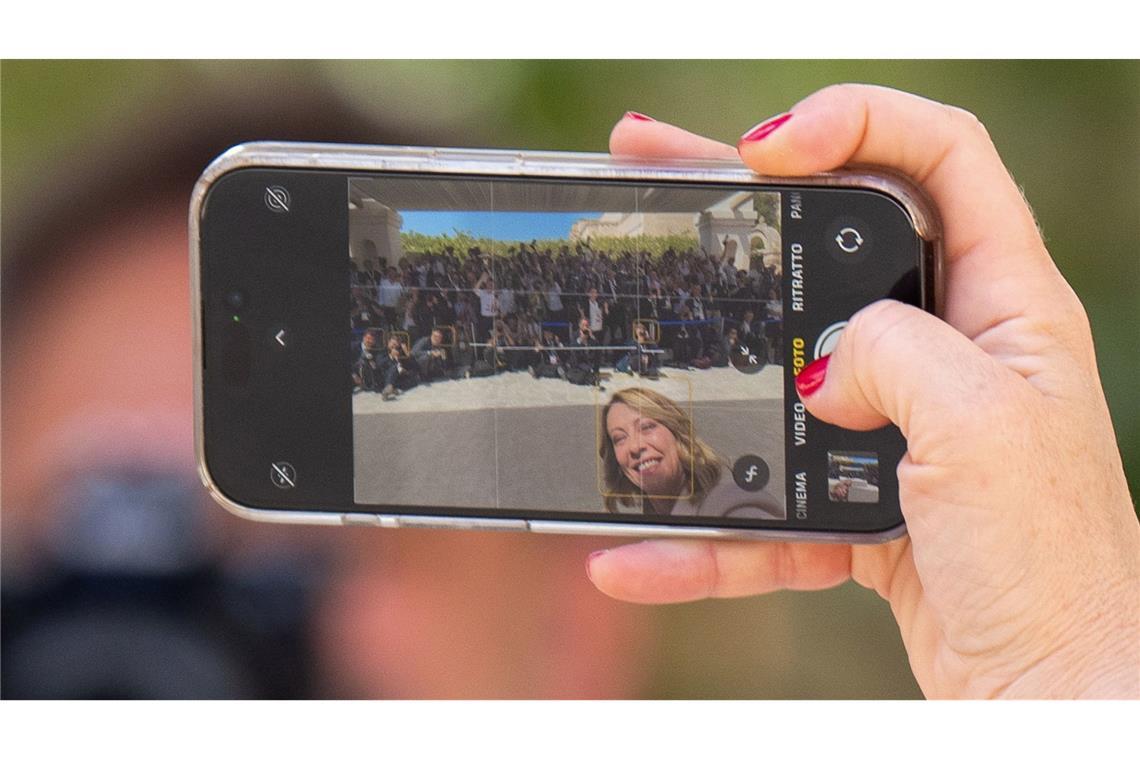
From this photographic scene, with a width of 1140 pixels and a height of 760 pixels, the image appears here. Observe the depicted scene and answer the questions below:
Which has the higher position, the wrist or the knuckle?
the knuckle

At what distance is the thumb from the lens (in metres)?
0.49

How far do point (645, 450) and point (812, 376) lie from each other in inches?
4.6

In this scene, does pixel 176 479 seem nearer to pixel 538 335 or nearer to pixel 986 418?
pixel 538 335

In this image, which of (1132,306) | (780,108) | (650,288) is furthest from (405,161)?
(1132,306)

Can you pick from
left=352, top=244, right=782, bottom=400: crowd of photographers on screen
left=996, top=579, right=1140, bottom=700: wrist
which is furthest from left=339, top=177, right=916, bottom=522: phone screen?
left=996, top=579, right=1140, bottom=700: wrist

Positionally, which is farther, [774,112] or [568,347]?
[774,112]

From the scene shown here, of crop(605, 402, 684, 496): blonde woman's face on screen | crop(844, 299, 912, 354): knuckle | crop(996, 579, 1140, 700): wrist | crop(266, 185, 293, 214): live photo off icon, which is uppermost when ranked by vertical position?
crop(266, 185, 293, 214): live photo off icon

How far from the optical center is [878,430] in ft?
1.82

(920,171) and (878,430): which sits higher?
(920,171)

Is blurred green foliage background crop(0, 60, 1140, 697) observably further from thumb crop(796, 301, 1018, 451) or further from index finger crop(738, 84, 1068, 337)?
thumb crop(796, 301, 1018, 451)

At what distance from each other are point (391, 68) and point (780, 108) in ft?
1.18

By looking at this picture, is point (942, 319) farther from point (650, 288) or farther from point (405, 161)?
point (405, 161)

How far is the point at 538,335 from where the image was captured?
0.57 metres

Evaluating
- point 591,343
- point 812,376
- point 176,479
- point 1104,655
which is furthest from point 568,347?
point 176,479
